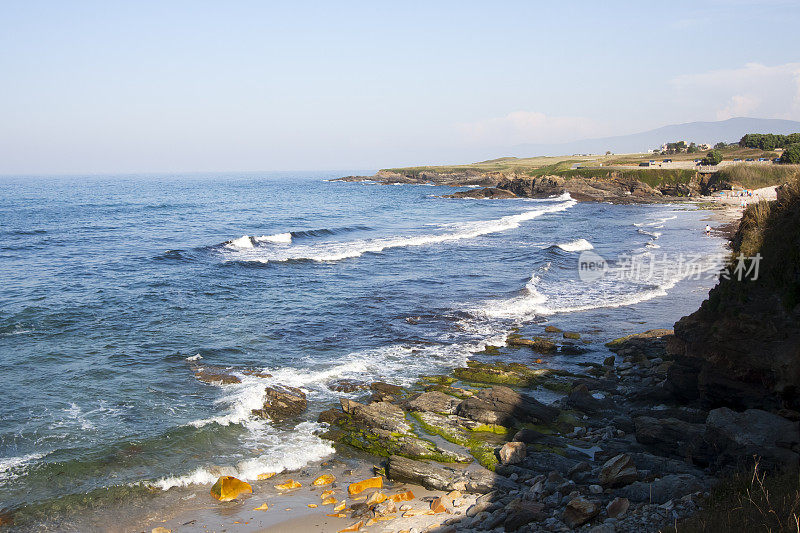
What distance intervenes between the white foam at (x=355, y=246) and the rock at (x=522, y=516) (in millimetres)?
31910

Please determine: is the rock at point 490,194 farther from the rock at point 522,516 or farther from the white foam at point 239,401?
the rock at point 522,516

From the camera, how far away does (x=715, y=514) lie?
7359mm

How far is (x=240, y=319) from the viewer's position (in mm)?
25422

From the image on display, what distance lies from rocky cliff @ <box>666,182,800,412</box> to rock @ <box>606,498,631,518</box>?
13.6ft

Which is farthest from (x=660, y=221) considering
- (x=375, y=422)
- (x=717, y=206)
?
(x=375, y=422)

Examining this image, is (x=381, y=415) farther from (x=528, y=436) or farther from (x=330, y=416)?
(x=528, y=436)

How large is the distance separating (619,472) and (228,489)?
26.5 ft

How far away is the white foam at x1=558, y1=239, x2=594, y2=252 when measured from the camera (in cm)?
4366

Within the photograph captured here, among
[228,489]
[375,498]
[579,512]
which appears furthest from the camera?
[228,489]

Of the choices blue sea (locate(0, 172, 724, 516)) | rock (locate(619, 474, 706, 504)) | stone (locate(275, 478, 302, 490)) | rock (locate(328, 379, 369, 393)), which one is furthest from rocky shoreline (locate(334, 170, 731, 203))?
stone (locate(275, 478, 302, 490))

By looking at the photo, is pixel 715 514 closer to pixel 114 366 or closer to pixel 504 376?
pixel 504 376

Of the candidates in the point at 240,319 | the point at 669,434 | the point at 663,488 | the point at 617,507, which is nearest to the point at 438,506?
the point at 617,507

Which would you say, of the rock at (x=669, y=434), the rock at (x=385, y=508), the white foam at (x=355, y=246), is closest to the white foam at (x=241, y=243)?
the white foam at (x=355, y=246)

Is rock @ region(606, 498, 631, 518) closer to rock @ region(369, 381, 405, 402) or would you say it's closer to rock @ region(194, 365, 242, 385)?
rock @ region(369, 381, 405, 402)
